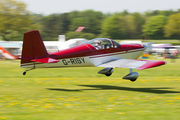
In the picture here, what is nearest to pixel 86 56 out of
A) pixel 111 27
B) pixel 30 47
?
pixel 30 47

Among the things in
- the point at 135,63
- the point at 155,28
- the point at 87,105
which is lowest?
the point at 87,105

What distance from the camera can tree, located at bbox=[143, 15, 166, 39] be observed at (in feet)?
505

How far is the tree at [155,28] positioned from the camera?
153875 mm

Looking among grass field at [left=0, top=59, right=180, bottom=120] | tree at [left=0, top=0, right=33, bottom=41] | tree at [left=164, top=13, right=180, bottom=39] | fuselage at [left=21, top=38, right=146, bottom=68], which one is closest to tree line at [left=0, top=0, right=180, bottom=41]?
tree at [left=164, top=13, right=180, bottom=39]

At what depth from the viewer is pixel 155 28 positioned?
15575 cm

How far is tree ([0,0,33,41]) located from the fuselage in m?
73.8

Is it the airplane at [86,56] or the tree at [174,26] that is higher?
the tree at [174,26]

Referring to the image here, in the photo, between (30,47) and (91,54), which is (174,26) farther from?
(30,47)

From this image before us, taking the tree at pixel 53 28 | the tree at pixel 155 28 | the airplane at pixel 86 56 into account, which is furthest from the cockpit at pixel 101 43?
the tree at pixel 155 28

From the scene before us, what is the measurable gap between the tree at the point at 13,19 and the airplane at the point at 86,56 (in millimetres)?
73535

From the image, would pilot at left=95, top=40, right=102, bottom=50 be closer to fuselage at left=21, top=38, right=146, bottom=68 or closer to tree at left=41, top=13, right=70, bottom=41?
fuselage at left=21, top=38, right=146, bottom=68

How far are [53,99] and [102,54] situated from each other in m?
4.93

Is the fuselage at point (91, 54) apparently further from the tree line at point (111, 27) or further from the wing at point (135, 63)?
the tree line at point (111, 27)

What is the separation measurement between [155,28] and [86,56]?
147920mm
